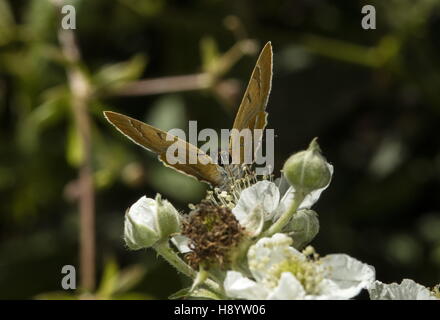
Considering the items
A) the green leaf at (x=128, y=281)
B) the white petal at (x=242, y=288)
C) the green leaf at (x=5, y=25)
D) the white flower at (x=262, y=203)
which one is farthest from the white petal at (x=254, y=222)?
the green leaf at (x=5, y=25)

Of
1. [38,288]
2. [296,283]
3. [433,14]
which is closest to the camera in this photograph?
[296,283]

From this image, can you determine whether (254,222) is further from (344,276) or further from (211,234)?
(344,276)

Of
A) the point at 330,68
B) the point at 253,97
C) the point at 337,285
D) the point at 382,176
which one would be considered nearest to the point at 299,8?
the point at 330,68

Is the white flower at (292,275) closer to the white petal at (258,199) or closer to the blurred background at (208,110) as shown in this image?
the white petal at (258,199)

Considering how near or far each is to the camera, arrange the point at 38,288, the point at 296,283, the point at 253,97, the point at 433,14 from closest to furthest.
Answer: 1. the point at 296,283
2. the point at 253,97
3. the point at 38,288
4. the point at 433,14

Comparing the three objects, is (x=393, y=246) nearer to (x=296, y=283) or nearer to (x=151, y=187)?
(x=151, y=187)

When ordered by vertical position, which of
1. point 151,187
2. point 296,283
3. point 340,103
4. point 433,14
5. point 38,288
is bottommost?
point 296,283

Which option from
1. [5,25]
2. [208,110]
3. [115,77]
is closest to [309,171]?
[115,77]
